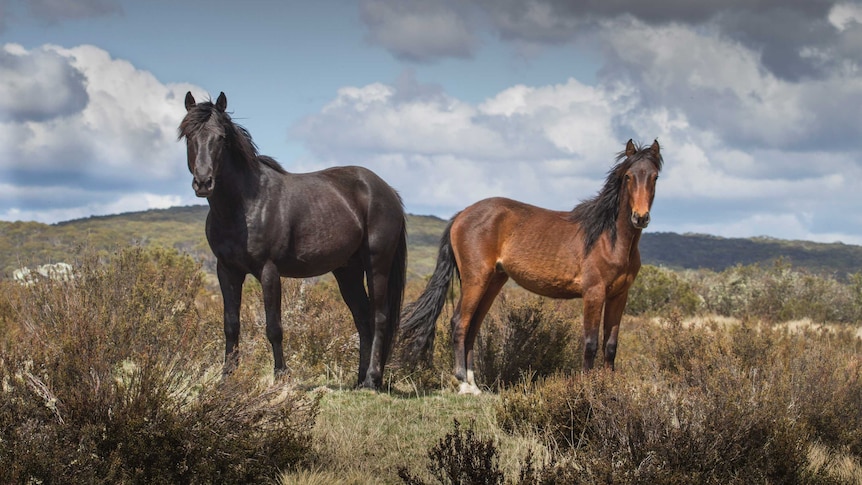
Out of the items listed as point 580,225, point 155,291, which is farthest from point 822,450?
point 155,291

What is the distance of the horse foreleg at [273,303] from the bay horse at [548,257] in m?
2.24

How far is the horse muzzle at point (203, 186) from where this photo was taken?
7211mm

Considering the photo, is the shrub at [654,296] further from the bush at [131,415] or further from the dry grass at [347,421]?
the bush at [131,415]

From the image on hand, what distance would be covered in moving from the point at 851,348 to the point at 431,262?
235 feet

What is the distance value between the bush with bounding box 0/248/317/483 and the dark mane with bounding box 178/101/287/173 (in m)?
2.46

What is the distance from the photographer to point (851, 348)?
43.5 feet

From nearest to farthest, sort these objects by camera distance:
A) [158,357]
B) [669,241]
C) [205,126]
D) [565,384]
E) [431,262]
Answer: [158,357]
[565,384]
[205,126]
[431,262]
[669,241]

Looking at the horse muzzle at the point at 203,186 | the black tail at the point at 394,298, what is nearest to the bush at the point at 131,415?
the horse muzzle at the point at 203,186

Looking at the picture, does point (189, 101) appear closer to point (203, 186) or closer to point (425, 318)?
point (203, 186)

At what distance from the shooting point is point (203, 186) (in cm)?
722

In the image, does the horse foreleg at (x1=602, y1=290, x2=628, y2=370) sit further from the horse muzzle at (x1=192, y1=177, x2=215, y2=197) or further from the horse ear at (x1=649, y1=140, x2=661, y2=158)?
the horse muzzle at (x1=192, y1=177, x2=215, y2=197)

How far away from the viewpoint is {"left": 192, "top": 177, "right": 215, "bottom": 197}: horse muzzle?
23.7 ft

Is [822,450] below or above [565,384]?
below

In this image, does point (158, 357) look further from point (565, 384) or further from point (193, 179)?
point (565, 384)
